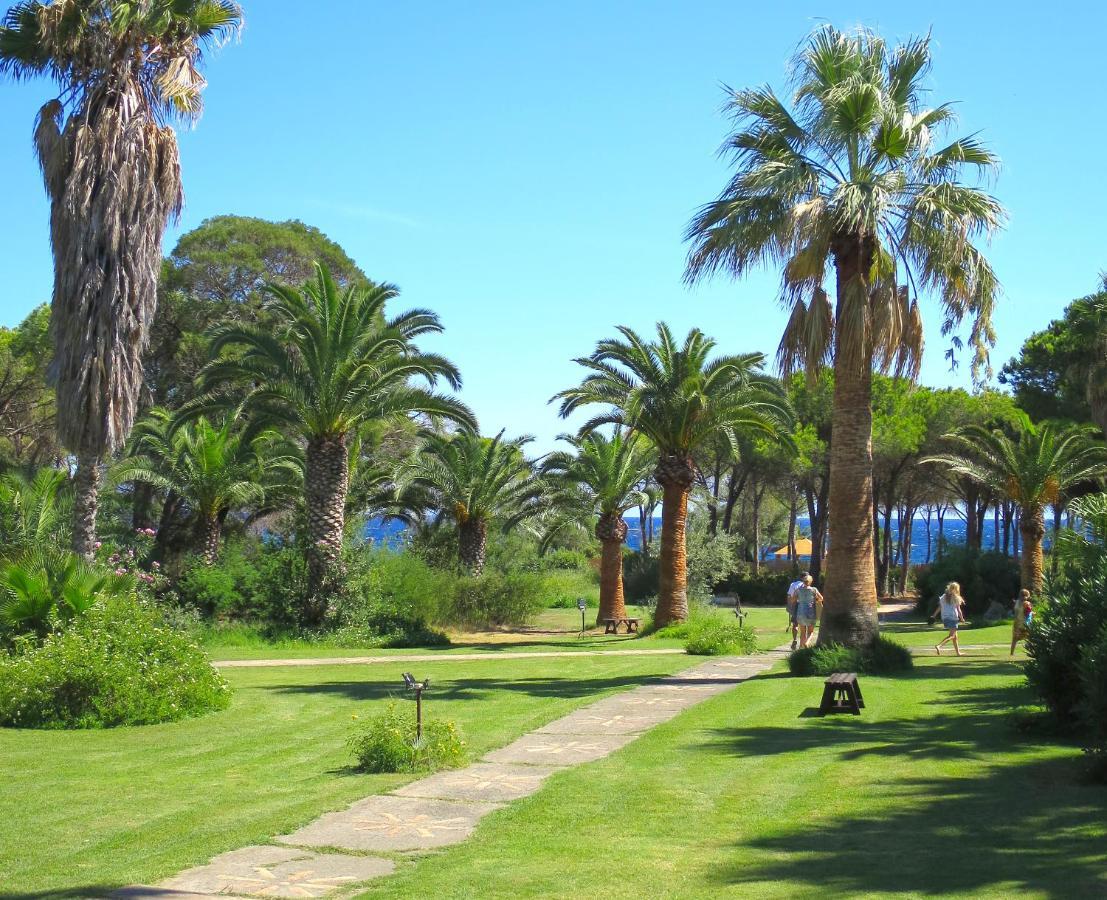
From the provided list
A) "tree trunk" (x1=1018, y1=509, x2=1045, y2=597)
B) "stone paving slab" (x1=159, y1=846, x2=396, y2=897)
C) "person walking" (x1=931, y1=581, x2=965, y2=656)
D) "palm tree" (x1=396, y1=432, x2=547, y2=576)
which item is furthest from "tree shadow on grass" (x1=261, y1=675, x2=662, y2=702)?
"tree trunk" (x1=1018, y1=509, x2=1045, y2=597)

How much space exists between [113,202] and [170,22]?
3834mm

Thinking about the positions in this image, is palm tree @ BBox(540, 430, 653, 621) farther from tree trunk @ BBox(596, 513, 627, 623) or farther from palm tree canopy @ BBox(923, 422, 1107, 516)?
palm tree canopy @ BBox(923, 422, 1107, 516)

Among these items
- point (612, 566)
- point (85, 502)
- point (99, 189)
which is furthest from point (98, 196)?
point (612, 566)

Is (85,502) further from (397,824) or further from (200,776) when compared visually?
(397,824)

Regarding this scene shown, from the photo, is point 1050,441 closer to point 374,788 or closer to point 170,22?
point 170,22

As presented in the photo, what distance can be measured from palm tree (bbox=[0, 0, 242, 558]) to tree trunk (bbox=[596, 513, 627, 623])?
18490mm

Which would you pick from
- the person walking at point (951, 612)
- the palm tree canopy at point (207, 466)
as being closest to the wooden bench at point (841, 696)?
the person walking at point (951, 612)

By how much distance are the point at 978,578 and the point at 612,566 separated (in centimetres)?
1347

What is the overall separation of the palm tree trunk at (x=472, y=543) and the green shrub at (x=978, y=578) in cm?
1632

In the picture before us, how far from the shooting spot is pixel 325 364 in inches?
1035

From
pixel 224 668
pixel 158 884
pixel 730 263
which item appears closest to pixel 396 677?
pixel 224 668

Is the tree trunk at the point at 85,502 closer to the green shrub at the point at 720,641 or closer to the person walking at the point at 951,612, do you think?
the green shrub at the point at 720,641

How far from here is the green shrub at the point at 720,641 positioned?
22.3 m

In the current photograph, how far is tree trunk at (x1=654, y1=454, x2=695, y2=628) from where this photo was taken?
92.7 ft
